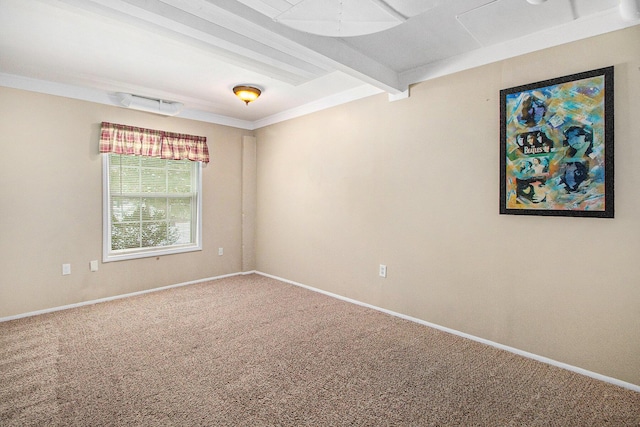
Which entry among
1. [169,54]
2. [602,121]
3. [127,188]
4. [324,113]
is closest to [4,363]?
[127,188]

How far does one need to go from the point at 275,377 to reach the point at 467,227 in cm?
197

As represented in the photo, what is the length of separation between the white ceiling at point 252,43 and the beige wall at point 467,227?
0.61 ft

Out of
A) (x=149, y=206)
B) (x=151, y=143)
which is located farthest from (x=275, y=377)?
(x=151, y=143)

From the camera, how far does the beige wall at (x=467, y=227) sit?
216 cm

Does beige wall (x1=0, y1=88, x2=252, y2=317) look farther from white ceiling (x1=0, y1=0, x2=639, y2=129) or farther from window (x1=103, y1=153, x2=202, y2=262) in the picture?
white ceiling (x1=0, y1=0, x2=639, y2=129)

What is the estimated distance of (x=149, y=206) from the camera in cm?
425

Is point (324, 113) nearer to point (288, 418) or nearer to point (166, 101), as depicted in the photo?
A: point (166, 101)

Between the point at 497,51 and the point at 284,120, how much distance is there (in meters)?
2.81

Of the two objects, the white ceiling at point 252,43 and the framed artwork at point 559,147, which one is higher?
the white ceiling at point 252,43

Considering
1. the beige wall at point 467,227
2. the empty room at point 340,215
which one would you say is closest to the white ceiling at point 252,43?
the empty room at point 340,215

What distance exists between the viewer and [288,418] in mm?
1832

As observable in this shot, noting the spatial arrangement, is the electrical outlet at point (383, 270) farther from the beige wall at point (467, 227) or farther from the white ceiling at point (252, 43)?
the white ceiling at point (252, 43)

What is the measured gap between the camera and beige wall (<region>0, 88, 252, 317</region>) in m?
3.25

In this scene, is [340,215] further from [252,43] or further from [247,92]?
[252,43]
